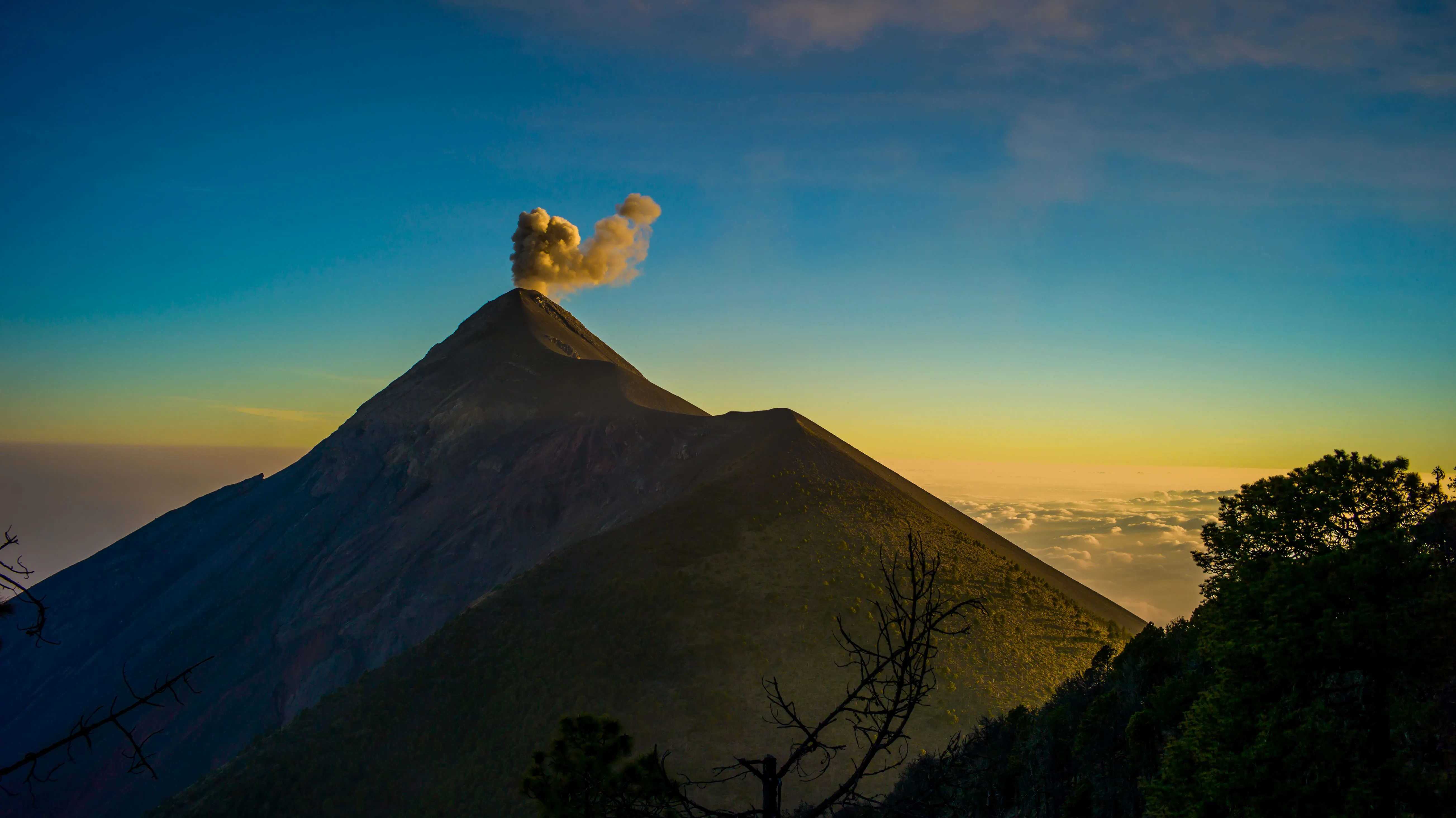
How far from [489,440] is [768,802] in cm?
9816

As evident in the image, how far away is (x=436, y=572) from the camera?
82.0m

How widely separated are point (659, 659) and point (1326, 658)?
39351 millimetres

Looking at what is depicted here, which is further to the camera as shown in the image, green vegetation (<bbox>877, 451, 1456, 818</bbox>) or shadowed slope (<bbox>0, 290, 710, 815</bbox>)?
shadowed slope (<bbox>0, 290, 710, 815</bbox>)

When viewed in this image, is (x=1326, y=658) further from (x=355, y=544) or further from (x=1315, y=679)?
(x=355, y=544)

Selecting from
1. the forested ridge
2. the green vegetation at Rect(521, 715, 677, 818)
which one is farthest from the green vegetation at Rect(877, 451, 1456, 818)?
the green vegetation at Rect(521, 715, 677, 818)

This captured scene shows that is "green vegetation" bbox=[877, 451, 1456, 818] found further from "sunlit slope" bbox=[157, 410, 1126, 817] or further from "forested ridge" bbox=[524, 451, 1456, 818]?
"sunlit slope" bbox=[157, 410, 1126, 817]

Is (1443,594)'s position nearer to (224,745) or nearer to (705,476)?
(705,476)

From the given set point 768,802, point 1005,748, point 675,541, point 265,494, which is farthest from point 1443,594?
point 265,494

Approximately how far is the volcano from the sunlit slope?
0.19 m

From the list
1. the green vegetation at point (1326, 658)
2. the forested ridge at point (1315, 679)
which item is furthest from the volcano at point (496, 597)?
the forested ridge at point (1315, 679)

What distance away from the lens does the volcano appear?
46125 mm

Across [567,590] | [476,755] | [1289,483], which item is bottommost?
[476,755]

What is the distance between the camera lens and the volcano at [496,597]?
46.1 metres

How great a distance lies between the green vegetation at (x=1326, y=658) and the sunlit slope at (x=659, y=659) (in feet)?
85.2
